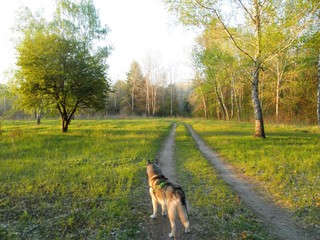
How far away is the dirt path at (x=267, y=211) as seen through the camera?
5.03 metres

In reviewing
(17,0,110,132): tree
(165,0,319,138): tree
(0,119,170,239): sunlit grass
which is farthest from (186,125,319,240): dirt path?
(17,0,110,132): tree

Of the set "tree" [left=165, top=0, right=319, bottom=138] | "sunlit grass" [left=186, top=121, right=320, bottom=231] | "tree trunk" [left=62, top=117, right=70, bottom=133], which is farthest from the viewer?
"tree trunk" [left=62, top=117, right=70, bottom=133]

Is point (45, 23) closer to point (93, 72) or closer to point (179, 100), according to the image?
point (93, 72)

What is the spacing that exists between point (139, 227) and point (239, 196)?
349cm

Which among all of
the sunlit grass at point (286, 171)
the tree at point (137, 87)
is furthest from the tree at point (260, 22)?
the tree at point (137, 87)

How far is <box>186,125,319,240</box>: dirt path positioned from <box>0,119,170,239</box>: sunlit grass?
3.18m

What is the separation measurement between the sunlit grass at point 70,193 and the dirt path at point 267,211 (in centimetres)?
318

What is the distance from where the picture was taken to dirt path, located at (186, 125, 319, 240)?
503 centimetres

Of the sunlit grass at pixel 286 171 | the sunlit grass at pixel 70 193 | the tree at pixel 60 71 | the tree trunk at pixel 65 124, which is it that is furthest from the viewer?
the tree trunk at pixel 65 124

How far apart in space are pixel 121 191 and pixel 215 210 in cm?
302

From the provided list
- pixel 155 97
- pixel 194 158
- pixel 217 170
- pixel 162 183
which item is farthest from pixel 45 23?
pixel 155 97

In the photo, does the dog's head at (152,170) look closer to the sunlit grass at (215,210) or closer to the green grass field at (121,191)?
the green grass field at (121,191)

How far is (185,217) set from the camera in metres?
4.40

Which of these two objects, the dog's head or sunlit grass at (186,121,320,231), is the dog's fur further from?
sunlit grass at (186,121,320,231)
